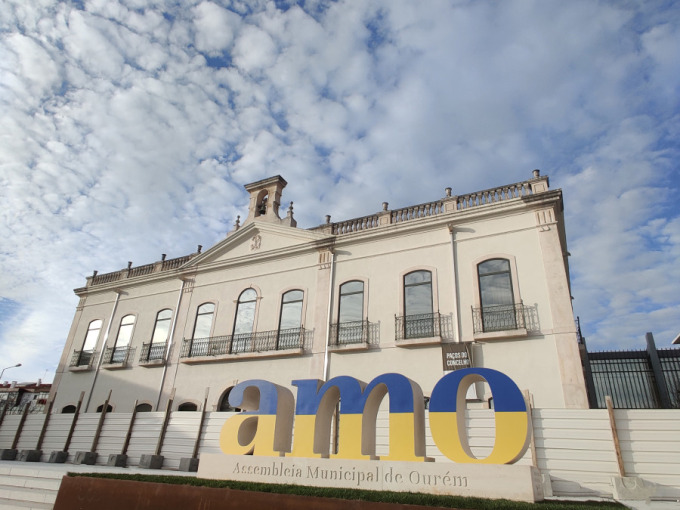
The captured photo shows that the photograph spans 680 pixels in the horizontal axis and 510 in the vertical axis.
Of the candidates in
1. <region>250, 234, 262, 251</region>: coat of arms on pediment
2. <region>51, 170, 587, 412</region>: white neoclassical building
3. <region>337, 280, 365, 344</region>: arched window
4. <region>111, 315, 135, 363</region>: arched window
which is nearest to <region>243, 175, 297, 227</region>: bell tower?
<region>51, 170, 587, 412</region>: white neoclassical building

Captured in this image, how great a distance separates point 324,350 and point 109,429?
731cm

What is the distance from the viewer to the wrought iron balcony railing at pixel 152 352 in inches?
734

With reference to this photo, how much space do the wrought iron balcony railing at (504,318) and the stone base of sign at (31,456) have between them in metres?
15.3

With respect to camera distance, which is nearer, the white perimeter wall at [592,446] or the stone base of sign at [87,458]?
the white perimeter wall at [592,446]

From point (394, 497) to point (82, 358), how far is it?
1952 centimetres

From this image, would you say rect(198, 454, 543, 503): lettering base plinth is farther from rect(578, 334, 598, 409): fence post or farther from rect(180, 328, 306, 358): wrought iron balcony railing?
rect(578, 334, 598, 409): fence post

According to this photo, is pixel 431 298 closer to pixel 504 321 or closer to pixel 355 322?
pixel 504 321

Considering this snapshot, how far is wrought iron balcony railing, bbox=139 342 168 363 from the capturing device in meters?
18.7

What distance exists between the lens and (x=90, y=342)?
854 inches

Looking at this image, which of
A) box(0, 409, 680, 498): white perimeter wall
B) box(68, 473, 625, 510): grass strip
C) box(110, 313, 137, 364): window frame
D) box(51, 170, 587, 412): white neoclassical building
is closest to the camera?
box(68, 473, 625, 510): grass strip

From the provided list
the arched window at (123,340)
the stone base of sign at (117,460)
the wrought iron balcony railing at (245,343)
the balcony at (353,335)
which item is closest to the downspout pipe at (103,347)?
the arched window at (123,340)

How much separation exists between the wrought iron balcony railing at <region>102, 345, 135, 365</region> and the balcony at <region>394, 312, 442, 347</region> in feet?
39.9

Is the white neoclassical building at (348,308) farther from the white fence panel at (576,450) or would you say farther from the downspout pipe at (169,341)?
the white fence panel at (576,450)

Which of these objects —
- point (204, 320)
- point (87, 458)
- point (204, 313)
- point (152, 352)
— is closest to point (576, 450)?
point (87, 458)
